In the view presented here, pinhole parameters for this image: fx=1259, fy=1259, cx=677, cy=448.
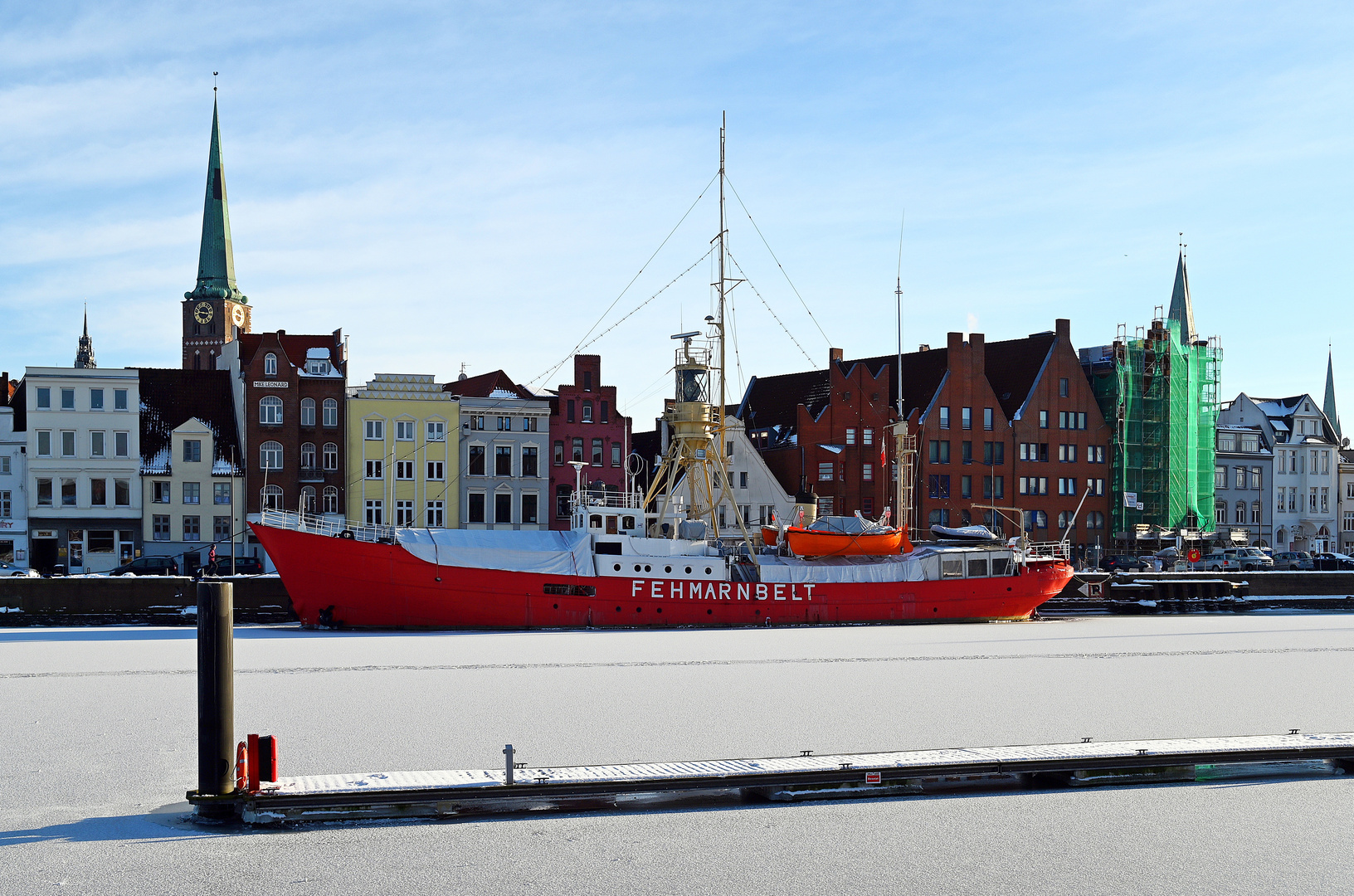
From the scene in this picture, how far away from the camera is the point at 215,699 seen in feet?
39.6

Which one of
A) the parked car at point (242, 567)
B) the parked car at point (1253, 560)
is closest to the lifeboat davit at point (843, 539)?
the parked car at point (242, 567)

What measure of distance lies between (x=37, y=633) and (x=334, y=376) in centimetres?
Result: 2987

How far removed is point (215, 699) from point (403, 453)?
54370 mm

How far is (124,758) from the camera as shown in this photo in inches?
571

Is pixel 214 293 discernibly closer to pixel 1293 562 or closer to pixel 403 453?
pixel 403 453

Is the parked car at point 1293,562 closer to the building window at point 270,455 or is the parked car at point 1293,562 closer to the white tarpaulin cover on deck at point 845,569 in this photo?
the white tarpaulin cover on deck at point 845,569

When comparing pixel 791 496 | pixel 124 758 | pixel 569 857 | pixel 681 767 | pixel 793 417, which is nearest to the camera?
pixel 569 857

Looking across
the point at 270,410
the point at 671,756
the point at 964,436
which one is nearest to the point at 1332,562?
the point at 964,436

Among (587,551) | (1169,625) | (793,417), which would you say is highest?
(793,417)

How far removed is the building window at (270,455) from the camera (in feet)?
206

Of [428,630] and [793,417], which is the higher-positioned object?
[793,417]

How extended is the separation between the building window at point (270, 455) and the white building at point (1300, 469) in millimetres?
70345

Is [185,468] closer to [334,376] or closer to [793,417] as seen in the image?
[334,376]

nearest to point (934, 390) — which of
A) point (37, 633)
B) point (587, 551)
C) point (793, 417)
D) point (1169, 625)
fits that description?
point (793, 417)
